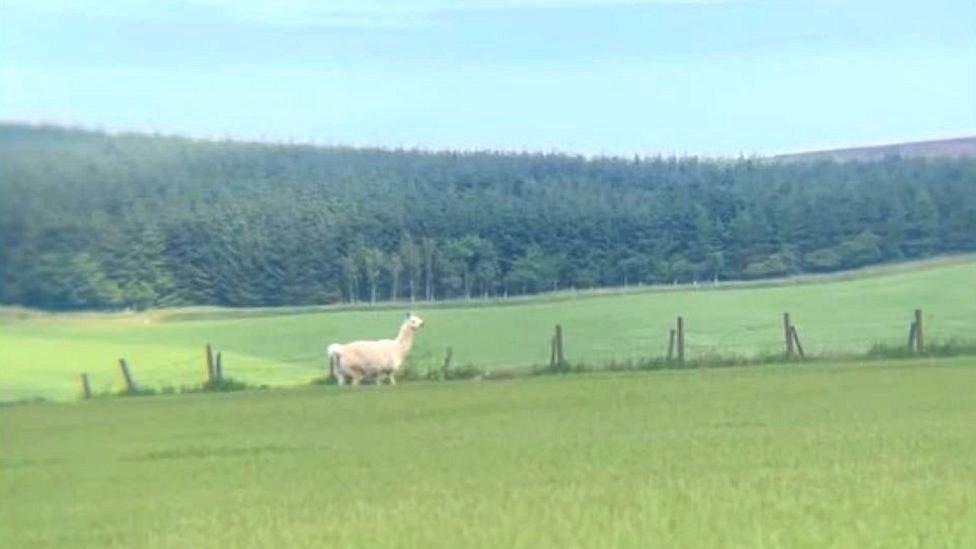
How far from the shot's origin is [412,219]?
58.4 feet

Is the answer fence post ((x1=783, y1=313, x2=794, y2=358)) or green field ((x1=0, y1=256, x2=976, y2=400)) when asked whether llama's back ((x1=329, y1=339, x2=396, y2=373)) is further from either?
fence post ((x1=783, y1=313, x2=794, y2=358))

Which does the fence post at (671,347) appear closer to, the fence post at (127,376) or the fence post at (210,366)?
the fence post at (210,366)

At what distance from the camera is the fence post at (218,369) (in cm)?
2542

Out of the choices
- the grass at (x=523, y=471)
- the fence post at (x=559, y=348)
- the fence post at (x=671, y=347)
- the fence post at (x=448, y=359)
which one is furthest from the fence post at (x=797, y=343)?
the grass at (x=523, y=471)

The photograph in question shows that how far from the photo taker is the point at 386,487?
12.1 metres

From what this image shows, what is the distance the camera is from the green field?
23562 millimetres

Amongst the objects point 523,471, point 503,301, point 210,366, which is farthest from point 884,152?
point 523,471

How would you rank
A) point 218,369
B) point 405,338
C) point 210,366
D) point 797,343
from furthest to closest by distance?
point 797,343 < point 405,338 < point 218,369 < point 210,366

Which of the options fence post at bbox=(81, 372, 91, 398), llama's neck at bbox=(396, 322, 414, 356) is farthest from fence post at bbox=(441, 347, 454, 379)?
fence post at bbox=(81, 372, 91, 398)

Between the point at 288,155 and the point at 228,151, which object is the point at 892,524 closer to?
the point at 228,151

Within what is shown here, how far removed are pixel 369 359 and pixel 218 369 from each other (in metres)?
5.67

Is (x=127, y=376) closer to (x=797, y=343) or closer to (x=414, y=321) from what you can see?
(x=414, y=321)

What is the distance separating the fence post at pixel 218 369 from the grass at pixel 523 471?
4.73ft

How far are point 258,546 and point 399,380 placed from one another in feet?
84.4
